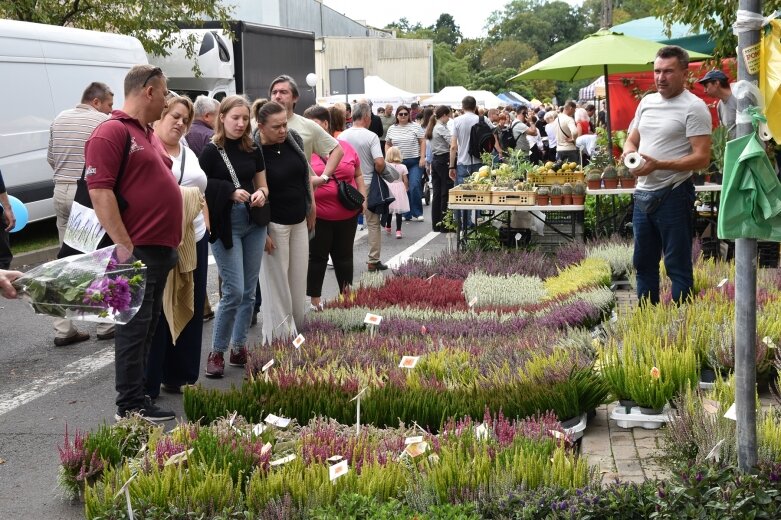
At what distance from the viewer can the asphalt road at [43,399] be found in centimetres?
519

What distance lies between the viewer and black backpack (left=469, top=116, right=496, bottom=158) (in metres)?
14.4

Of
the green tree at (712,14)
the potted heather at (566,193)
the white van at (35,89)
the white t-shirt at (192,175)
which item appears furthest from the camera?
the white van at (35,89)

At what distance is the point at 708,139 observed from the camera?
6781 mm

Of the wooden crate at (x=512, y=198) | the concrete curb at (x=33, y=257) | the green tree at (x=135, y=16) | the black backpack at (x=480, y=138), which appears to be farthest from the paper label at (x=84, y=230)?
the green tree at (x=135, y=16)

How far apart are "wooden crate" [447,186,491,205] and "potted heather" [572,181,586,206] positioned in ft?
2.98

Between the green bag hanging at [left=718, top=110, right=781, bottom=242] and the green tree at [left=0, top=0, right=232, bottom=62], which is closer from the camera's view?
the green bag hanging at [left=718, top=110, right=781, bottom=242]

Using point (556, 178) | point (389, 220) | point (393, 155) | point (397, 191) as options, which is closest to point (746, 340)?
point (556, 178)

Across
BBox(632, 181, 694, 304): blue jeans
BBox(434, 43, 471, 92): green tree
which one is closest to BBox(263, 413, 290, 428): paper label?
BBox(632, 181, 694, 304): blue jeans

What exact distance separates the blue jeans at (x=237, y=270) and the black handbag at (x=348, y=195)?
5.60 ft

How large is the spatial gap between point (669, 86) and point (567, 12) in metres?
157

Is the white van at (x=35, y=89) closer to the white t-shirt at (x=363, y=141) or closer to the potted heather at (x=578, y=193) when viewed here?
the white t-shirt at (x=363, y=141)

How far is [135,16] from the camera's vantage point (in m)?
19.3

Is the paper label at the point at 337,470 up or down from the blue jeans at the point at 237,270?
down

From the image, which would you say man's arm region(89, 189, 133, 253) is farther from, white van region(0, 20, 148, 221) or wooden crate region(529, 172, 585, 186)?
A: white van region(0, 20, 148, 221)
